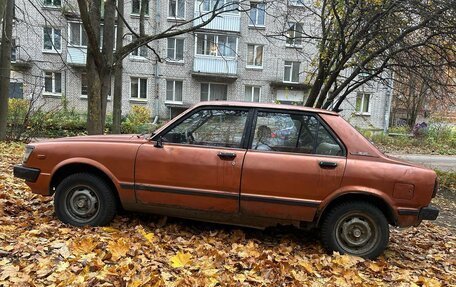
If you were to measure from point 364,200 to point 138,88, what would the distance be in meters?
27.0

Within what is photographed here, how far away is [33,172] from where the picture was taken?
4.76 meters

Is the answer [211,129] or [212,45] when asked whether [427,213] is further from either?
[212,45]

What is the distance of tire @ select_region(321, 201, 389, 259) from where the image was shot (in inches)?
169

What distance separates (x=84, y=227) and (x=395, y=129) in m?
28.4

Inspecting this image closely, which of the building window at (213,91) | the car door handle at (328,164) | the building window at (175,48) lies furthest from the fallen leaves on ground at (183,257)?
the building window at (175,48)

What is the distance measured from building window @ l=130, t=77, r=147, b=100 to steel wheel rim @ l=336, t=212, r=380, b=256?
1053 inches

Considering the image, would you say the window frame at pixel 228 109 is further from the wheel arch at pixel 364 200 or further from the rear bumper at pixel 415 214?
the rear bumper at pixel 415 214

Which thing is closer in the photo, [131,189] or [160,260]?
[160,260]

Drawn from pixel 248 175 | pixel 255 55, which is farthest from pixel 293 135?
pixel 255 55

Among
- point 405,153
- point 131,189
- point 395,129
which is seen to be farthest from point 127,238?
point 395,129

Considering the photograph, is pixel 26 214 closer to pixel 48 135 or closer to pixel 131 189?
pixel 131 189

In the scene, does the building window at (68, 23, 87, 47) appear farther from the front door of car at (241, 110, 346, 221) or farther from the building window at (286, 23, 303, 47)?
the front door of car at (241, 110, 346, 221)

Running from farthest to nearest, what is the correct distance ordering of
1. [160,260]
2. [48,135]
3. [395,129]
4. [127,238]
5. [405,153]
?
1. [395,129]
2. [405,153]
3. [48,135]
4. [127,238]
5. [160,260]

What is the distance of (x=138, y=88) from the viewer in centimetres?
2956
